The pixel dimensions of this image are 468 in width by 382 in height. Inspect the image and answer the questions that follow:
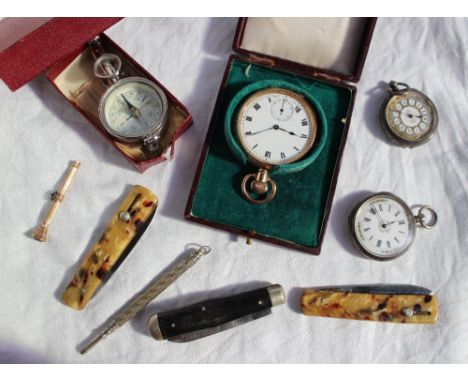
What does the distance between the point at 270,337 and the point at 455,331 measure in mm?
779

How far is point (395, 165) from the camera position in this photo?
198 cm

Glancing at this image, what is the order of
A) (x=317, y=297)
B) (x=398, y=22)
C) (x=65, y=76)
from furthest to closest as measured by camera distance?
(x=398, y=22), (x=65, y=76), (x=317, y=297)

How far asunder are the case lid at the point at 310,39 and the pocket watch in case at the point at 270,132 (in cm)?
20

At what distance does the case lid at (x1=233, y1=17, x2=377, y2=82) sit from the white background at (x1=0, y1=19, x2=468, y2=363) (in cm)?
15

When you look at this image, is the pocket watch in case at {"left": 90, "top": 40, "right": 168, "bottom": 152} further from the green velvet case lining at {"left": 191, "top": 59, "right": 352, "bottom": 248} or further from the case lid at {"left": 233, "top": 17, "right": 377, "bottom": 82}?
the case lid at {"left": 233, "top": 17, "right": 377, "bottom": 82}

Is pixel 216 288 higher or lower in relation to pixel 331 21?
lower

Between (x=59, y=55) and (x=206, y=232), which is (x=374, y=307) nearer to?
(x=206, y=232)

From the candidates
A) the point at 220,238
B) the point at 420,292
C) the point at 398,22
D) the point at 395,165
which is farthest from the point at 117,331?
the point at 398,22

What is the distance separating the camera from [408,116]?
1956mm

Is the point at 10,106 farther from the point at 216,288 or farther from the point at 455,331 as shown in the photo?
the point at 455,331

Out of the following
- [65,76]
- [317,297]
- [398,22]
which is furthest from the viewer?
[398,22]

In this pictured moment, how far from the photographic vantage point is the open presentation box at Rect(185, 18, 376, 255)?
1831 mm

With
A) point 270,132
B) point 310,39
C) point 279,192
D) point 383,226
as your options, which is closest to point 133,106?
point 270,132

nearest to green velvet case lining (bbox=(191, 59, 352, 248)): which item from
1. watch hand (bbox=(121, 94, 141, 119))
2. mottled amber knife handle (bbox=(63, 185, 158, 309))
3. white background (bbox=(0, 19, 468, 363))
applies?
white background (bbox=(0, 19, 468, 363))
